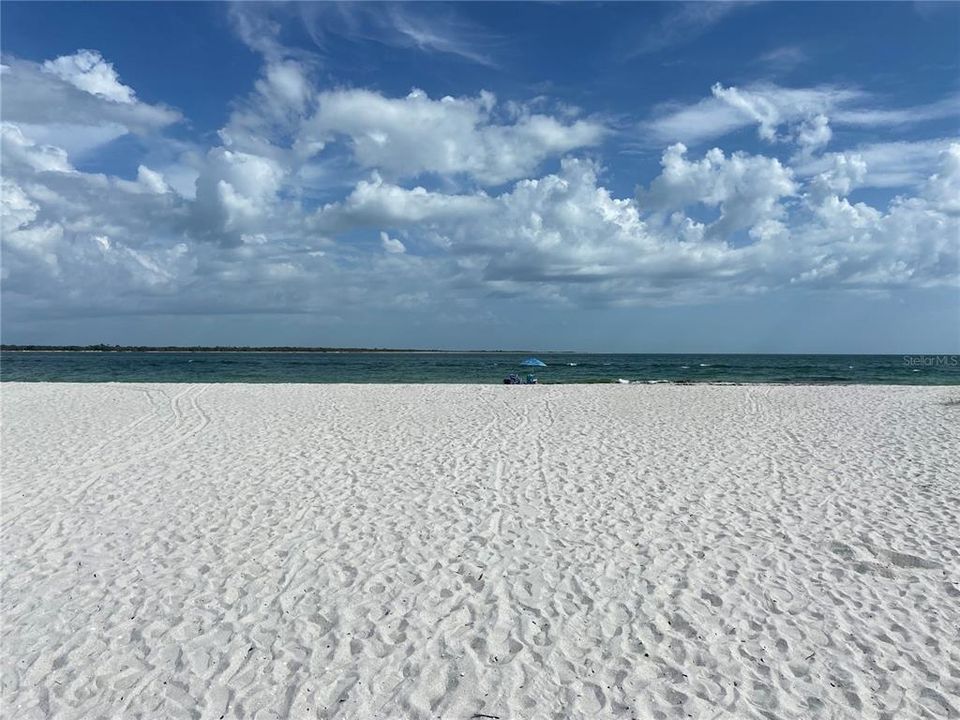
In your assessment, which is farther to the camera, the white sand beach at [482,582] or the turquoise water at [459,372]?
the turquoise water at [459,372]

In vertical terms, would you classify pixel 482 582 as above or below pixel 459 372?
below

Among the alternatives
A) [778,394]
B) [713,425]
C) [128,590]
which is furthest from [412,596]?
[778,394]

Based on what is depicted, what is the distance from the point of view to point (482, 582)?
565cm

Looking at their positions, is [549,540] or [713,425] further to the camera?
[713,425]

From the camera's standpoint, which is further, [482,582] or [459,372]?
[459,372]

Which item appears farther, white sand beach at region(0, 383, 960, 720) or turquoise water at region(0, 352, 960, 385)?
turquoise water at region(0, 352, 960, 385)

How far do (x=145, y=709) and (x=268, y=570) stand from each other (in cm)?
203

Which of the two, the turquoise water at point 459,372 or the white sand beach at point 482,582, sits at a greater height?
the turquoise water at point 459,372

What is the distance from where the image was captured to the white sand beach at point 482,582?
408cm

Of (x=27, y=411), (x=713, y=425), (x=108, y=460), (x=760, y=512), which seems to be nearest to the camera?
(x=760, y=512)

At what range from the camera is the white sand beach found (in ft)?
13.4

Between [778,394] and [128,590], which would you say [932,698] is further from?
[778,394]

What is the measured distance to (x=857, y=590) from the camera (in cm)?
541

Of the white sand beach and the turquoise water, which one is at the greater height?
the turquoise water
